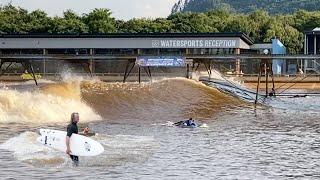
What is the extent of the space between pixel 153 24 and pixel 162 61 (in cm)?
7375

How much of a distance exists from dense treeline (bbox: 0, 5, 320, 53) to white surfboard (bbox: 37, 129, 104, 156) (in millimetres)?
98564

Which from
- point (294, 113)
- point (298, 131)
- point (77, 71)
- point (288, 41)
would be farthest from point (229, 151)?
point (288, 41)

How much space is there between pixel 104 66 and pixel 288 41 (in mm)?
63748

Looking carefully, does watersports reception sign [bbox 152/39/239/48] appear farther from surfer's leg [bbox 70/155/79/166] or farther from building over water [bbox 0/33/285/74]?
surfer's leg [bbox 70/155/79/166]

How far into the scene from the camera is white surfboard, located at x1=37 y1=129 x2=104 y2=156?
71.7 ft

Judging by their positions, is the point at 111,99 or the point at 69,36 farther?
the point at 69,36

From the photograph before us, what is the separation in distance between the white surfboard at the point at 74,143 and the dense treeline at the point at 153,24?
98564 mm

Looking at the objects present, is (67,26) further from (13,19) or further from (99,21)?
(13,19)

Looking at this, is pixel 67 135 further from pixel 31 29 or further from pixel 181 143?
pixel 31 29

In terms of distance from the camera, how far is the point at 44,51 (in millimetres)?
98750

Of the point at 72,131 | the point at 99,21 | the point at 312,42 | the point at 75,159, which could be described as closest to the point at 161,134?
the point at 75,159

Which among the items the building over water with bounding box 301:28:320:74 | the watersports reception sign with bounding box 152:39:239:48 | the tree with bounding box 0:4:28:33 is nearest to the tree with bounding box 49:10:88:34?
the tree with bounding box 0:4:28:33

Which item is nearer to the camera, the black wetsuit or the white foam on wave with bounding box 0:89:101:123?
the black wetsuit

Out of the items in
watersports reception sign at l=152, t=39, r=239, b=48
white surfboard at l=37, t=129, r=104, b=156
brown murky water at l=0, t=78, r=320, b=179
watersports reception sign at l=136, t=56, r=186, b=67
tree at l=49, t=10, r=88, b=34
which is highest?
tree at l=49, t=10, r=88, b=34
